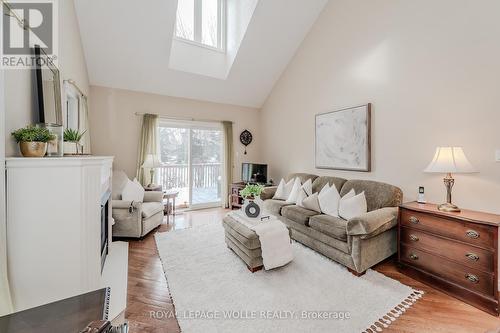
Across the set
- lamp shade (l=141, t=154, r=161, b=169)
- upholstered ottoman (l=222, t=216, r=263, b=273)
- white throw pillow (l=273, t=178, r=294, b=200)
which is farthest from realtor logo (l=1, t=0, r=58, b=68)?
white throw pillow (l=273, t=178, r=294, b=200)

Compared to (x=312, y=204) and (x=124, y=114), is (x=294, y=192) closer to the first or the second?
(x=312, y=204)

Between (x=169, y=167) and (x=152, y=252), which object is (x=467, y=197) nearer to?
(x=152, y=252)

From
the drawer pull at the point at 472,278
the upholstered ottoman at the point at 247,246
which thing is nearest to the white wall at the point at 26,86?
the upholstered ottoman at the point at 247,246

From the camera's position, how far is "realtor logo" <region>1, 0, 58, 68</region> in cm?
169

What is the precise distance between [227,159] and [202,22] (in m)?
2.97

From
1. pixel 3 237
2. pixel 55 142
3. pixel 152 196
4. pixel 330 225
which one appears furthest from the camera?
pixel 152 196

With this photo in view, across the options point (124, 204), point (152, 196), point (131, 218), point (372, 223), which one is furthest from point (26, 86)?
point (372, 223)

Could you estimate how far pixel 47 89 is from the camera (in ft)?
7.19

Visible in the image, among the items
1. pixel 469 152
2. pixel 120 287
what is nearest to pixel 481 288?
pixel 469 152

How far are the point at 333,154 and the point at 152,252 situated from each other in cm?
324

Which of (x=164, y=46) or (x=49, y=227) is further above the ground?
(x=164, y=46)

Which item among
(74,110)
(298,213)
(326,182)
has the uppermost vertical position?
(74,110)

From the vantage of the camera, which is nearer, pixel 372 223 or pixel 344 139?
pixel 372 223

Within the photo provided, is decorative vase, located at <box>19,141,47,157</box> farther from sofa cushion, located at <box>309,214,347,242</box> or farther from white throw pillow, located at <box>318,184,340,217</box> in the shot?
white throw pillow, located at <box>318,184,340,217</box>
